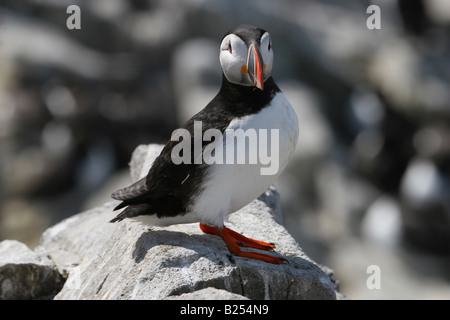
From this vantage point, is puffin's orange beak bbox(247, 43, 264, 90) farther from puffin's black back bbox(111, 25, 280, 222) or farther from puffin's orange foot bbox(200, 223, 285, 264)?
puffin's orange foot bbox(200, 223, 285, 264)

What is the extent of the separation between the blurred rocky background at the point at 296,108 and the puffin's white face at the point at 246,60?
4.76m

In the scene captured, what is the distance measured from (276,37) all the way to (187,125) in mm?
12095

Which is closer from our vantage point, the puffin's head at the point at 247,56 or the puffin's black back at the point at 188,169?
the puffin's head at the point at 247,56

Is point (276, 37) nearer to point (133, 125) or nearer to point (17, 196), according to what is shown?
point (133, 125)

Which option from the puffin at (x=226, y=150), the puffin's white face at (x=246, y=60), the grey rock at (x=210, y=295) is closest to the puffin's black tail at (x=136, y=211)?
the puffin at (x=226, y=150)

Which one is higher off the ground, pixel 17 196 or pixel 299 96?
pixel 299 96

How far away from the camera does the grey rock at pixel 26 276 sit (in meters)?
5.08

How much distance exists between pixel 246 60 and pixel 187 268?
1.24 meters

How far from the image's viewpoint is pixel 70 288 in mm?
4977

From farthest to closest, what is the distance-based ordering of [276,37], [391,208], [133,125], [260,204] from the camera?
[276,37] → [133,125] → [391,208] → [260,204]

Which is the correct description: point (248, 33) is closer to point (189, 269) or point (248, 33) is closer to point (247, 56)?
point (247, 56)

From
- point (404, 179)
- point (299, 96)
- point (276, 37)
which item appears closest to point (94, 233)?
point (404, 179)

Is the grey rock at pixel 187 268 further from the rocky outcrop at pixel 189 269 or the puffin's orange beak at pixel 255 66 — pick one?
the puffin's orange beak at pixel 255 66

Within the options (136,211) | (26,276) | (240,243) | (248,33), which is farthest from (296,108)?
(248,33)
